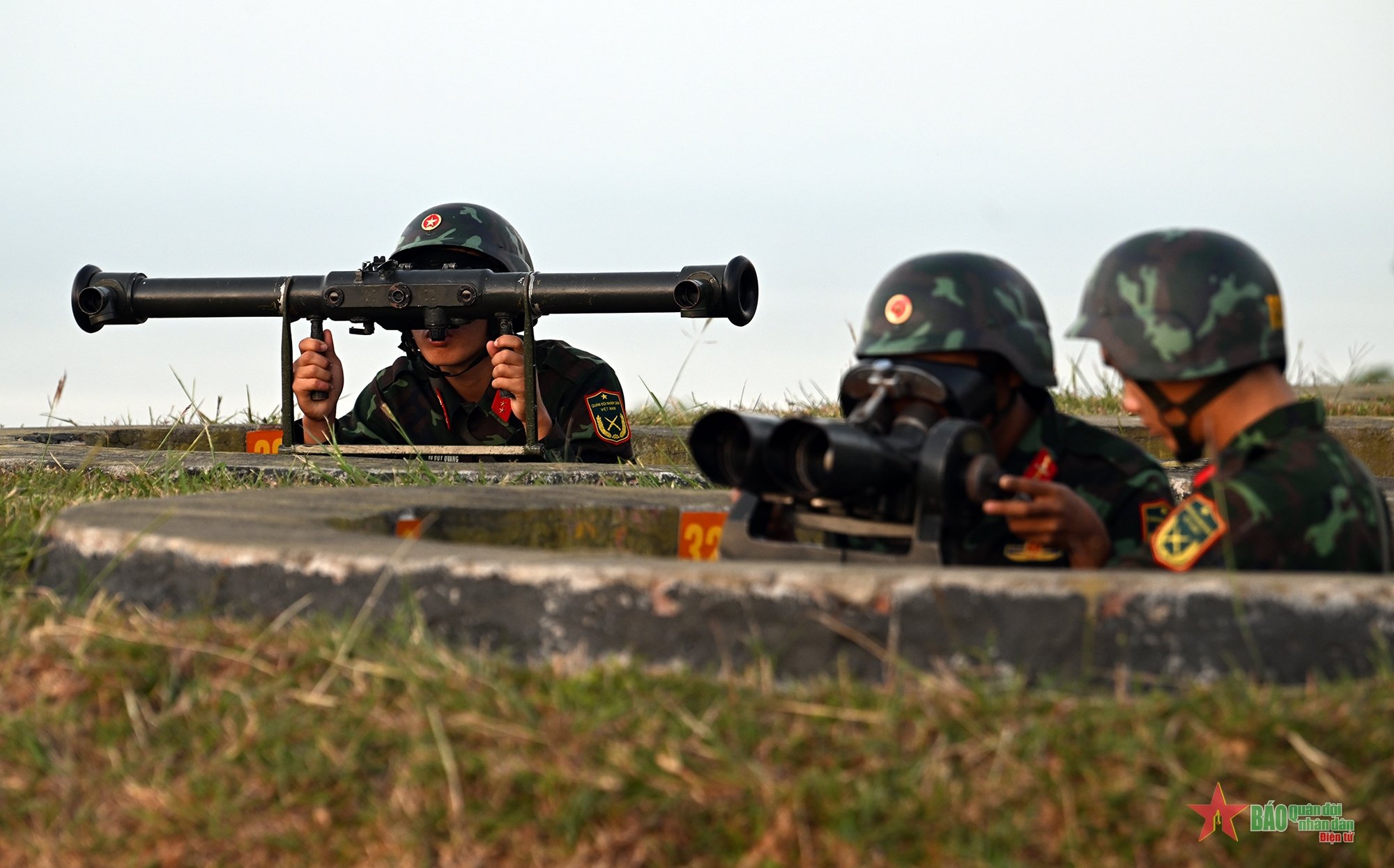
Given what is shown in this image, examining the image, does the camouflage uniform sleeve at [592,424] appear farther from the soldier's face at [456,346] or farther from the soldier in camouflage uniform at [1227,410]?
the soldier in camouflage uniform at [1227,410]

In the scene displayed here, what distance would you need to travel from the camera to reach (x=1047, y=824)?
207cm

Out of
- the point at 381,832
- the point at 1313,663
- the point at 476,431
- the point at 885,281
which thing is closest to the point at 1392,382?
the point at 476,431

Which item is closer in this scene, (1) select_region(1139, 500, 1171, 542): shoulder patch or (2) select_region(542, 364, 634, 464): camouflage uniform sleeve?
(1) select_region(1139, 500, 1171, 542): shoulder patch

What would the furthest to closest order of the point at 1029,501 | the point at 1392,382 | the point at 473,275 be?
the point at 1392,382, the point at 473,275, the point at 1029,501

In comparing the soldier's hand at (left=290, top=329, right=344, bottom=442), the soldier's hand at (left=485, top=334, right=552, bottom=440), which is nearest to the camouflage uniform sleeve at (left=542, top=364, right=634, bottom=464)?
the soldier's hand at (left=485, top=334, right=552, bottom=440)

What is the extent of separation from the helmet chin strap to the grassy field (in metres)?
0.86

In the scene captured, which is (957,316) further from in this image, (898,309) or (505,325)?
(505,325)

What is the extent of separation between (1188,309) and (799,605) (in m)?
1.11

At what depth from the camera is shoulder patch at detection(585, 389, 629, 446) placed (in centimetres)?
600

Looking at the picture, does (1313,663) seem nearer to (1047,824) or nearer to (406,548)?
(1047,824)

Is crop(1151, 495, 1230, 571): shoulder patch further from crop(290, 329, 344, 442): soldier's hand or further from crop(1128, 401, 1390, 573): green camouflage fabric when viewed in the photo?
crop(290, 329, 344, 442): soldier's hand

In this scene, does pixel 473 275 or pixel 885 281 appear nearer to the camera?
pixel 885 281

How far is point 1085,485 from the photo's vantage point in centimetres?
345

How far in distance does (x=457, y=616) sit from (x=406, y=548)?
Answer: 0.20 meters
